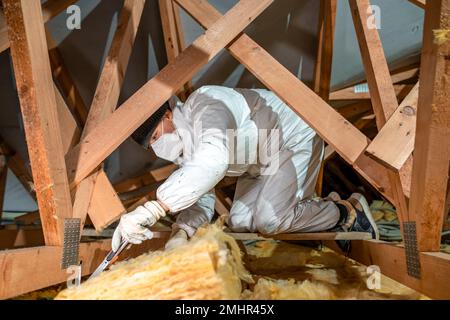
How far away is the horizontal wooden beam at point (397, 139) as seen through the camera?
1.25 meters

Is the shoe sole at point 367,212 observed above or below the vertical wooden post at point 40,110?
below

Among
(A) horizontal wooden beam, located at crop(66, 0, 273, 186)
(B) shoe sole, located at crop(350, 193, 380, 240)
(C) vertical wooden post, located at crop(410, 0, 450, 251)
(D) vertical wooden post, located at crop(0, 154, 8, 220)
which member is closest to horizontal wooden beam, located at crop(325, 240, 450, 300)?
(C) vertical wooden post, located at crop(410, 0, 450, 251)

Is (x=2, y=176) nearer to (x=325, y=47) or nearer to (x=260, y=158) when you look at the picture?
(x=260, y=158)

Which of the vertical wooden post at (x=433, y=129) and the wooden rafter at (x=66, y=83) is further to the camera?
the wooden rafter at (x=66, y=83)

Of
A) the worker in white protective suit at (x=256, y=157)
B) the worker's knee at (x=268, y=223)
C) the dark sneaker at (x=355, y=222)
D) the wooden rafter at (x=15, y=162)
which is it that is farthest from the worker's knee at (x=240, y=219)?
the wooden rafter at (x=15, y=162)

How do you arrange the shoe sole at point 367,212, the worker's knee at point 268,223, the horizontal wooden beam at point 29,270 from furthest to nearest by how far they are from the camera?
the shoe sole at point 367,212 → the worker's knee at point 268,223 → the horizontal wooden beam at point 29,270

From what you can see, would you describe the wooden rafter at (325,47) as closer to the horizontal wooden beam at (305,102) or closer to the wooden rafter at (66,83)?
the horizontal wooden beam at (305,102)

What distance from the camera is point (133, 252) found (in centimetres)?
185

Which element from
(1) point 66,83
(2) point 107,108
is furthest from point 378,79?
(1) point 66,83

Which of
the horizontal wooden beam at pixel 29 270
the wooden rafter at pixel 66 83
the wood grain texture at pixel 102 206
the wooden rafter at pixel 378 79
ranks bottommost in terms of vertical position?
the horizontal wooden beam at pixel 29 270

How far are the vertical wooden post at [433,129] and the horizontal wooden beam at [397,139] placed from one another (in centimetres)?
15

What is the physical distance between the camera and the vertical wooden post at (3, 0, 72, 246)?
1.12m
